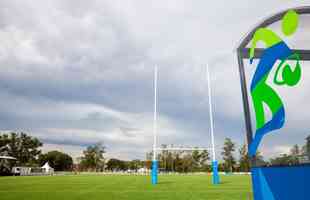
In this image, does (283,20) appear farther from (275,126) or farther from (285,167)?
(285,167)

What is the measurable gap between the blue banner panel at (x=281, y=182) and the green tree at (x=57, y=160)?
195ft

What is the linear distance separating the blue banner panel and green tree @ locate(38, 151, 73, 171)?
5945 centimetres

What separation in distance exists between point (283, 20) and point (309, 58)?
480 millimetres

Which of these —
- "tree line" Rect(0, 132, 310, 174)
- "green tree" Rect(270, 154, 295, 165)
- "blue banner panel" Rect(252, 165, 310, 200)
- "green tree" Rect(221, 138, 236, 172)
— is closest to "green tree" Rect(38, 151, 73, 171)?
"tree line" Rect(0, 132, 310, 174)

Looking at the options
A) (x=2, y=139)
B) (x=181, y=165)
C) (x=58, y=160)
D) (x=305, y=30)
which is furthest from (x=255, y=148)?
(x=58, y=160)

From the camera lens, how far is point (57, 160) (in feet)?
195

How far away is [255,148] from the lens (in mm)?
2930

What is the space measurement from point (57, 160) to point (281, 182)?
205ft

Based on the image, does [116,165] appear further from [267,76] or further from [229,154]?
[267,76]

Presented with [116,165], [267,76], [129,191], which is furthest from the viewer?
[116,165]

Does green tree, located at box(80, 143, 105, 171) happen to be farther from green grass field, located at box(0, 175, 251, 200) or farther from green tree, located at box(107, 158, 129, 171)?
green grass field, located at box(0, 175, 251, 200)

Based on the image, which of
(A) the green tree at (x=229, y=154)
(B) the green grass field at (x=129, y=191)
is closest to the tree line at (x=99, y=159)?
(A) the green tree at (x=229, y=154)

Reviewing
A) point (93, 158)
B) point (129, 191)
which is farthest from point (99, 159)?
point (129, 191)

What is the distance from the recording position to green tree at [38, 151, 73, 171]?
2249 inches
